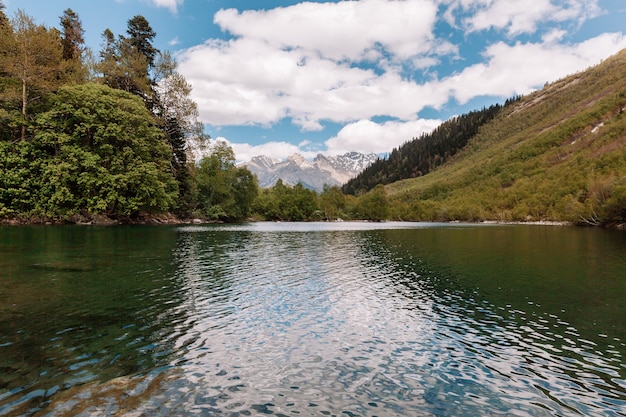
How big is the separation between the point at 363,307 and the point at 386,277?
388 inches

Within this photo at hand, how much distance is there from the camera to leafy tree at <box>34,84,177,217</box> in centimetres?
7375

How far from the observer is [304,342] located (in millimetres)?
15094

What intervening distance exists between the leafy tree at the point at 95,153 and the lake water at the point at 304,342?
5306 centimetres

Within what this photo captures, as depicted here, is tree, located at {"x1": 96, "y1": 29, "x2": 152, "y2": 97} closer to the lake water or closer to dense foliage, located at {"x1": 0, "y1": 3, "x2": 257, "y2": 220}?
dense foliage, located at {"x1": 0, "y1": 3, "x2": 257, "y2": 220}

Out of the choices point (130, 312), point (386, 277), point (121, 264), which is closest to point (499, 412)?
point (130, 312)

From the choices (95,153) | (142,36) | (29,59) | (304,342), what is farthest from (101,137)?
(304,342)

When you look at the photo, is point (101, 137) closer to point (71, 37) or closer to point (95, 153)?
point (95, 153)

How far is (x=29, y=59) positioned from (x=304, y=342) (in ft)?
288

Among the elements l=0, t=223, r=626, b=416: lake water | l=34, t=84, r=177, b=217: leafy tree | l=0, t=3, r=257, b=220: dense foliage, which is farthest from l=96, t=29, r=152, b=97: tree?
l=0, t=223, r=626, b=416: lake water

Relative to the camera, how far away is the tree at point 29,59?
228 ft

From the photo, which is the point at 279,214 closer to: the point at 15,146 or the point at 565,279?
the point at 15,146

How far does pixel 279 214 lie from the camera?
197m

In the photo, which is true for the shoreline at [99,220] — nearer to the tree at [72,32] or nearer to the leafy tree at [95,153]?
the leafy tree at [95,153]

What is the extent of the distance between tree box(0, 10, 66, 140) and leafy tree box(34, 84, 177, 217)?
4.23 metres
